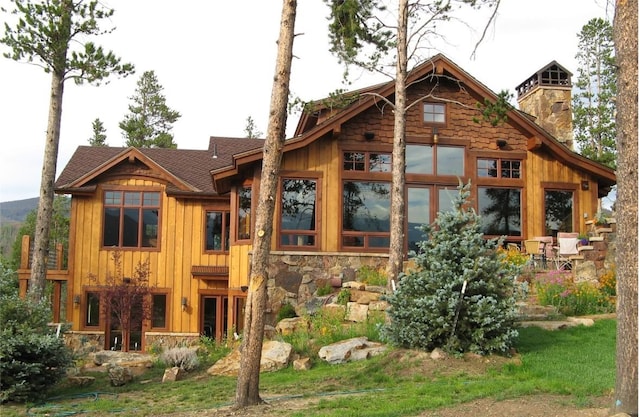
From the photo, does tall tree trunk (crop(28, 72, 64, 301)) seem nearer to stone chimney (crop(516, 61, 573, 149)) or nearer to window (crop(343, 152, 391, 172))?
window (crop(343, 152, 391, 172))

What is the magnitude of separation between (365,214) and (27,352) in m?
8.17

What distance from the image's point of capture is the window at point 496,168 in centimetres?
1634

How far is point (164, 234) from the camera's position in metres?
18.4

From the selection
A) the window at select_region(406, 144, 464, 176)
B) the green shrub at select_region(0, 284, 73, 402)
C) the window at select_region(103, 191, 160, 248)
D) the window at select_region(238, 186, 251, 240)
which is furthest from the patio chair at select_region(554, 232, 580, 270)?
the window at select_region(103, 191, 160, 248)

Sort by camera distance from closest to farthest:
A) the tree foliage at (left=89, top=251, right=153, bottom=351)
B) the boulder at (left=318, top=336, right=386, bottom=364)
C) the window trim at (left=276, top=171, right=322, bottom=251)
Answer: the boulder at (left=318, top=336, right=386, bottom=364)
the window trim at (left=276, top=171, right=322, bottom=251)
the tree foliage at (left=89, top=251, right=153, bottom=351)

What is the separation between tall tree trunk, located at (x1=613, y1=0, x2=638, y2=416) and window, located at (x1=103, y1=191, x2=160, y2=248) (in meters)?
14.0

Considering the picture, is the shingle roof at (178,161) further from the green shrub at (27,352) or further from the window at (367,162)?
the green shrub at (27,352)

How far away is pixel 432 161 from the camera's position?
16156mm

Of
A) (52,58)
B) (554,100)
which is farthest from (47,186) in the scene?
(554,100)

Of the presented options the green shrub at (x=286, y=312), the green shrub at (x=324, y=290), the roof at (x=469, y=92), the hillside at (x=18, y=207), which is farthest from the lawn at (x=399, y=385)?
the hillside at (x=18, y=207)

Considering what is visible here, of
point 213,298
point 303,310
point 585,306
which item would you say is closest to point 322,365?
point 303,310

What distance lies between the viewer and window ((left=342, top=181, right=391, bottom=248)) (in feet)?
50.5

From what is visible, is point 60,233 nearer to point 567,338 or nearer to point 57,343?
point 57,343

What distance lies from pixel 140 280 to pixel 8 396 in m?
8.52
